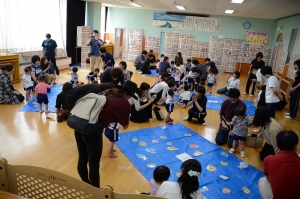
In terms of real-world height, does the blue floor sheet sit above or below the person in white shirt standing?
below

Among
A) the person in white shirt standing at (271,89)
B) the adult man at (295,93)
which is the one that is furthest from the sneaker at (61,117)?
the adult man at (295,93)

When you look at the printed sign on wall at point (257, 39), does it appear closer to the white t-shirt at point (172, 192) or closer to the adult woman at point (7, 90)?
the adult woman at point (7, 90)

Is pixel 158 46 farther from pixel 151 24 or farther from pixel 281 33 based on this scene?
pixel 281 33

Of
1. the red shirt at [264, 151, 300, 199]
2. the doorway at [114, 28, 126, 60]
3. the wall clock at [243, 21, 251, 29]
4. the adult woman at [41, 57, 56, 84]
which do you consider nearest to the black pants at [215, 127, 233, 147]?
the red shirt at [264, 151, 300, 199]

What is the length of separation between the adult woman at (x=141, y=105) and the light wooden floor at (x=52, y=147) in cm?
18

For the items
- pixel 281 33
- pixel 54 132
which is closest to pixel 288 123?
pixel 54 132

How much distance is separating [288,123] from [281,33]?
6.64 metres

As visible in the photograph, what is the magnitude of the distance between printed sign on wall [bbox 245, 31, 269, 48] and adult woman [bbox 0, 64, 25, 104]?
1117 cm

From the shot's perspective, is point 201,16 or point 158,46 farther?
point 158,46

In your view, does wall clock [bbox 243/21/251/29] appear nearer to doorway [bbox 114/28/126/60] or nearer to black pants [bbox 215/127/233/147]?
doorway [bbox 114/28/126/60]

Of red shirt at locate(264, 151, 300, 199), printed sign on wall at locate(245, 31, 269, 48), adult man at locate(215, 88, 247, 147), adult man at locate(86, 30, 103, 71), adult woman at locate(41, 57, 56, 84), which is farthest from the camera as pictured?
printed sign on wall at locate(245, 31, 269, 48)

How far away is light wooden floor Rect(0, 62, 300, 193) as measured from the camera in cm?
315

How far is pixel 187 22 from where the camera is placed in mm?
13008

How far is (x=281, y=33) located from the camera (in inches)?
428
